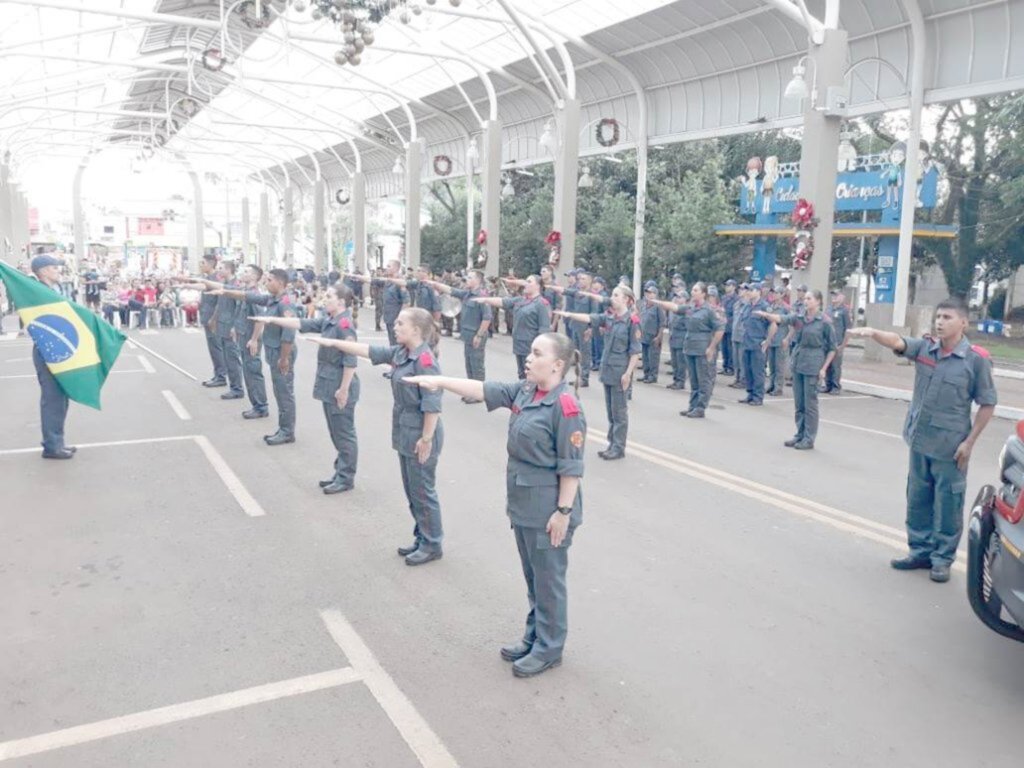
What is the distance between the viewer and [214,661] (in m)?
4.56

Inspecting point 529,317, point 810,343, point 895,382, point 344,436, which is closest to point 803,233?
point 895,382

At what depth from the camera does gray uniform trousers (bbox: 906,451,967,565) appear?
5.80 metres

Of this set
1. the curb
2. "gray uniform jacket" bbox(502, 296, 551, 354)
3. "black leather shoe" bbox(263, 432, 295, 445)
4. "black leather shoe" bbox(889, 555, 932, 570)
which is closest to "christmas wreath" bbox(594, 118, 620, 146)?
the curb

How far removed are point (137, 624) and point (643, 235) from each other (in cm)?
1982

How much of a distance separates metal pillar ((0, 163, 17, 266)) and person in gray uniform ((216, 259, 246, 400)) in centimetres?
2503

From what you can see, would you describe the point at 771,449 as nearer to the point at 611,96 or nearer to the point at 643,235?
the point at 643,235

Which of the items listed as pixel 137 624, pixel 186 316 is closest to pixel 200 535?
pixel 137 624

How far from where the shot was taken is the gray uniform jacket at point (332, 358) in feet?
25.6

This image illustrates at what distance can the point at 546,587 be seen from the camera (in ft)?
14.5

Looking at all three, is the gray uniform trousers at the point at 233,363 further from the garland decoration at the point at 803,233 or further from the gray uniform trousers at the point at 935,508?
the garland decoration at the point at 803,233

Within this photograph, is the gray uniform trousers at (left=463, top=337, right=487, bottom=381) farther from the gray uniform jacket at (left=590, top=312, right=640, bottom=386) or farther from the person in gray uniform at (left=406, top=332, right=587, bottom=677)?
the person in gray uniform at (left=406, top=332, right=587, bottom=677)

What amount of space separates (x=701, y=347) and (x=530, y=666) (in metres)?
8.58

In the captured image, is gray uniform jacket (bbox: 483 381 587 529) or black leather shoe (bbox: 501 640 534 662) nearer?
gray uniform jacket (bbox: 483 381 587 529)

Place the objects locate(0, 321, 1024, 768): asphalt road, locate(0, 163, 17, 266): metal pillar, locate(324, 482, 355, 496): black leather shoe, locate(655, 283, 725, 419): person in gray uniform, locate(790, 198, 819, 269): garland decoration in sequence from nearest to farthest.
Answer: locate(0, 321, 1024, 768): asphalt road < locate(324, 482, 355, 496): black leather shoe < locate(655, 283, 725, 419): person in gray uniform < locate(790, 198, 819, 269): garland decoration < locate(0, 163, 17, 266): metal pillar
